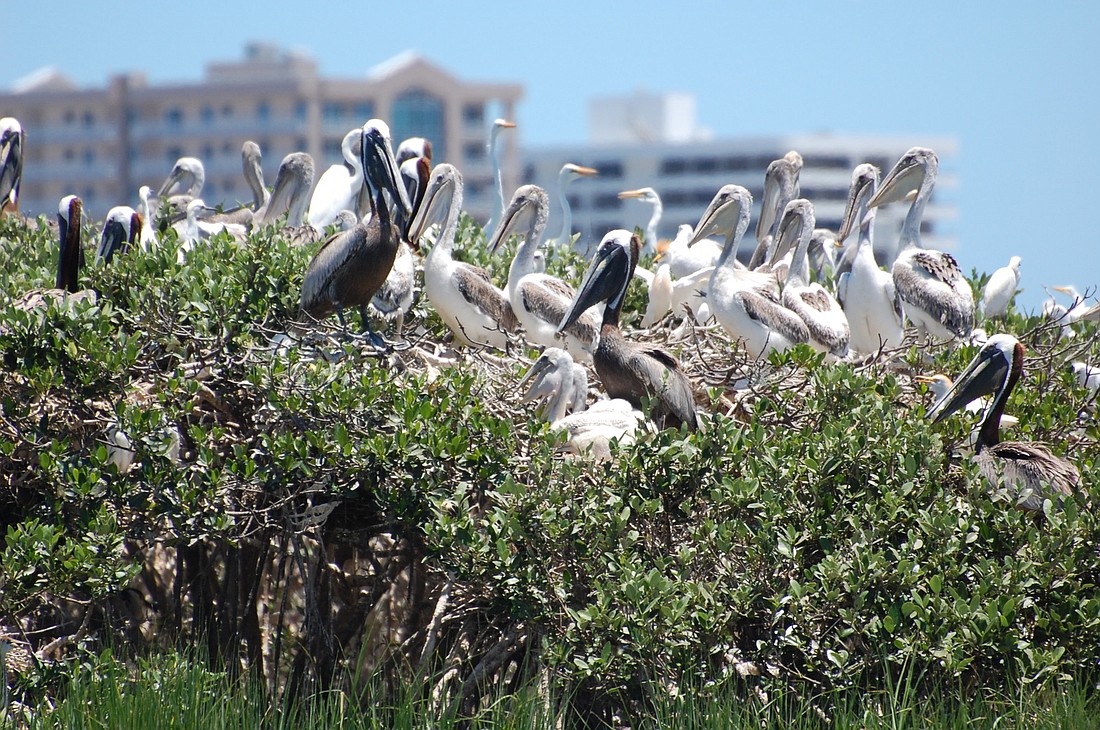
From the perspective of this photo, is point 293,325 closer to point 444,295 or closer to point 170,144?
point 444,295

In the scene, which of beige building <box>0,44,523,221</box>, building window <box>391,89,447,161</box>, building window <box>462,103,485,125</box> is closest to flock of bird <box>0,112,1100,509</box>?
beige building <box>0,44,523,221</box>

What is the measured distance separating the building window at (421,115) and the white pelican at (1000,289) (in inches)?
2657

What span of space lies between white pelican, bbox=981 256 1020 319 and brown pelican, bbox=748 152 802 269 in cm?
154

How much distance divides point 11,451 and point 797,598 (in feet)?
10.2

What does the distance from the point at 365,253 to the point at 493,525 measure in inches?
73.9

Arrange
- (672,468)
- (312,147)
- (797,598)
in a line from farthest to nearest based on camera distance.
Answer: (312,147)
(672,468)
(797,598)

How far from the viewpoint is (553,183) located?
280ft

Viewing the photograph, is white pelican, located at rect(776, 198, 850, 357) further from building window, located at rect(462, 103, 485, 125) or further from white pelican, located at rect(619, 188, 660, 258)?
building window, located at rect(462, 103, 485, 125)

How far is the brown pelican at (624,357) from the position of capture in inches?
224

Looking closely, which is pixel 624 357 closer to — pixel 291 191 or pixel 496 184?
pixel 291 191

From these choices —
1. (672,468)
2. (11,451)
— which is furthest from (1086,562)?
(11,451)

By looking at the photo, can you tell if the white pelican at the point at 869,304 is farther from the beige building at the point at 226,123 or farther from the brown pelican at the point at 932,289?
the beige building at the point at 226,123

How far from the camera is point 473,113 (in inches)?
3044

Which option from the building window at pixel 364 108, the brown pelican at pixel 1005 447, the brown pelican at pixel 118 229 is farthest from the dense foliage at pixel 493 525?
the building window at pixel 364 108
